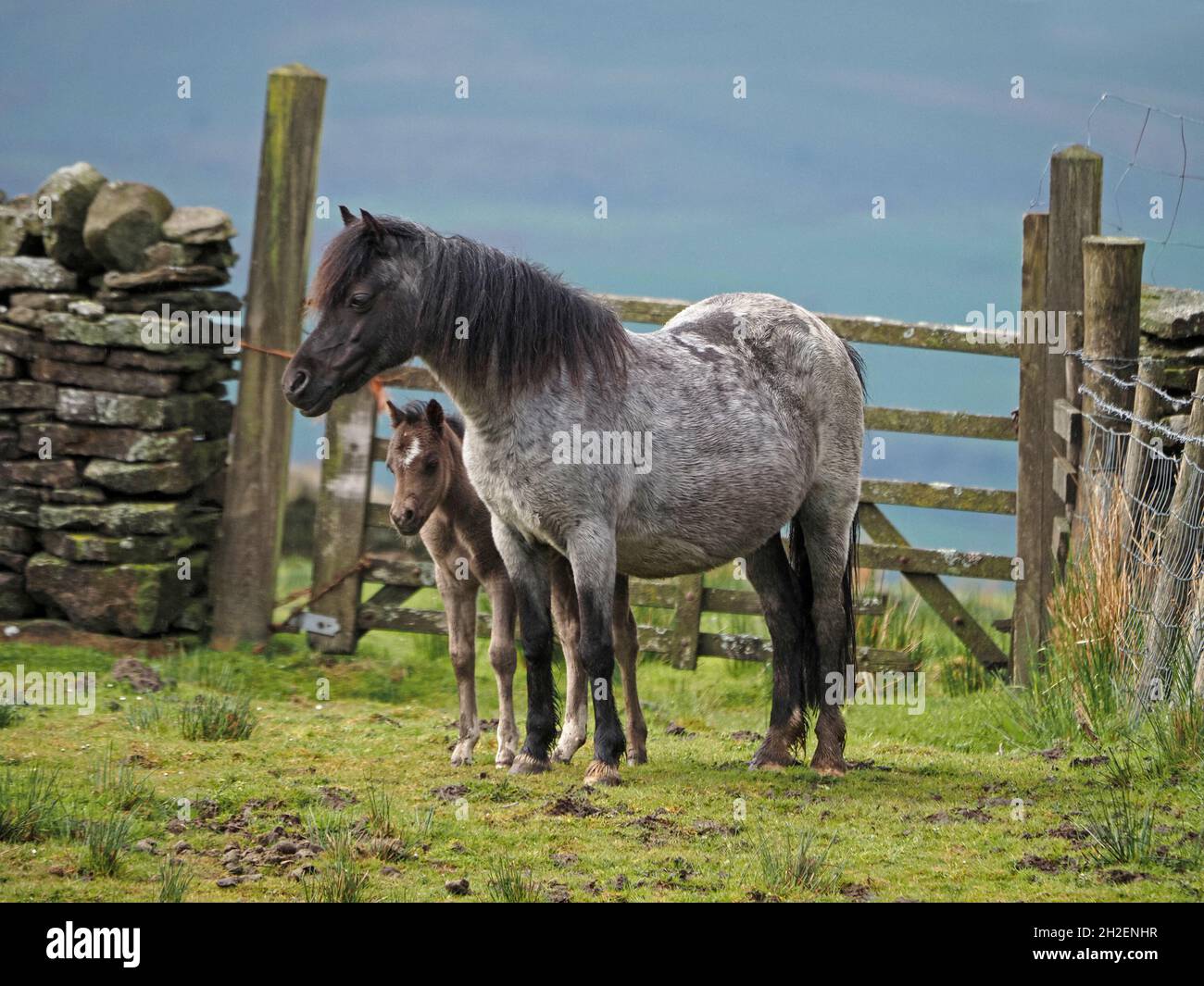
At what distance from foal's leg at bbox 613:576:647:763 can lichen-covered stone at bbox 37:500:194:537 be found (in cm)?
427

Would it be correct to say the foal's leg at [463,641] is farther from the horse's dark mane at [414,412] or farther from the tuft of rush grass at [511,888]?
the tuft of rush grass at [511,888]

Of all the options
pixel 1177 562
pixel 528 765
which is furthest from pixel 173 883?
pixel 1177 562

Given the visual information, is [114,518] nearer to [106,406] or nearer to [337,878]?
[106,406]

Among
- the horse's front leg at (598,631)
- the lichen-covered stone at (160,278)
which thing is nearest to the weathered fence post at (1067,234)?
the horse's front leg at (598,631)

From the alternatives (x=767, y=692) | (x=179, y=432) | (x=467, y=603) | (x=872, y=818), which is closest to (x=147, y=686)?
(x=179, y=432)

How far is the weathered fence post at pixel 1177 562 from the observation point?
7547 mm

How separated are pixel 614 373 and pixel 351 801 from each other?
2.37 meters

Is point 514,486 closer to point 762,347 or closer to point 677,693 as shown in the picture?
point 762,347

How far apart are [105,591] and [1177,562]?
7232mm

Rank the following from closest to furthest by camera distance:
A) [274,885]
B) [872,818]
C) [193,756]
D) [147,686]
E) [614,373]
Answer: [274,885]
[872,818]
[614,373]
[193,756]
[147,686]

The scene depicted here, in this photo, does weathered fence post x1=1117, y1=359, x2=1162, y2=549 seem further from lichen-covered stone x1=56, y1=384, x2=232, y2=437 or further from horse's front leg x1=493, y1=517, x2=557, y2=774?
lichen-covered stone x1=56, y1=384, x2=232, y2=437

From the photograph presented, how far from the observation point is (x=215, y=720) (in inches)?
322

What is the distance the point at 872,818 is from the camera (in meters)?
6.50

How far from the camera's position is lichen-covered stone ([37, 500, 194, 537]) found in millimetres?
10414
